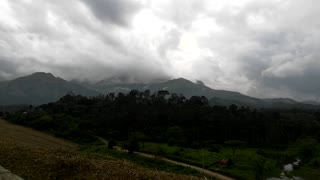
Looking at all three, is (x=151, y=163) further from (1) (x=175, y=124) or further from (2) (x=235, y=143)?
(1) (x=175, y=124)

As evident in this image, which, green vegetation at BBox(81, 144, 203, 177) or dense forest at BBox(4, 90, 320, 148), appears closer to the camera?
green vegetation at BBox(81, 144, 203, 177)

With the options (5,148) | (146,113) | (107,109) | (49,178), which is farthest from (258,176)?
(107,109)

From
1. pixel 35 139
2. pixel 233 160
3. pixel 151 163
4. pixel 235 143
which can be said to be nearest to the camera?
pixel 151 163

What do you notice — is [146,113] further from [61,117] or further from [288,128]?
[288,128]

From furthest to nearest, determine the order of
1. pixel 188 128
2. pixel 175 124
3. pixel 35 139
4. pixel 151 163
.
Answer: pixel 175 124, pixel 188 128, pixel 35 139, pixel 151 163

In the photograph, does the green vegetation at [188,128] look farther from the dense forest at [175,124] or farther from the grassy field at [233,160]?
the grassy field at [233,160]

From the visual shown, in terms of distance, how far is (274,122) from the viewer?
449 ft

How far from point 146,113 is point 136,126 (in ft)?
24.3

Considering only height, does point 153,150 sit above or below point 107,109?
below

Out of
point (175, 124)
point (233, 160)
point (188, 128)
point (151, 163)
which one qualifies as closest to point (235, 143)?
point (188, 128)

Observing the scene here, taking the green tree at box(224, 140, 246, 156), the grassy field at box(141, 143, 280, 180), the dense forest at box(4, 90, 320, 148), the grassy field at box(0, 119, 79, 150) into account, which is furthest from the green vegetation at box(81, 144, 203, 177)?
the green tree at box(224, 140, 246, 156)

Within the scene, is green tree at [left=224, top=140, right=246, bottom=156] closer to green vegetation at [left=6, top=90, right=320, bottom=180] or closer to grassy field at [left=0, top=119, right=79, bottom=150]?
green vegetation at [left=6, top=90, right=320, bottom=180]

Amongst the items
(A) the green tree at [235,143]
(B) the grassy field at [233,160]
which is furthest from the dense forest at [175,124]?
(B) the grassy field at [233,160]

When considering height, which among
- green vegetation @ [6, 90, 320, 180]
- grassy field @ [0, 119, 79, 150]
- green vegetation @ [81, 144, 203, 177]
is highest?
green vegetation @ [6, 90, 320, 180]
